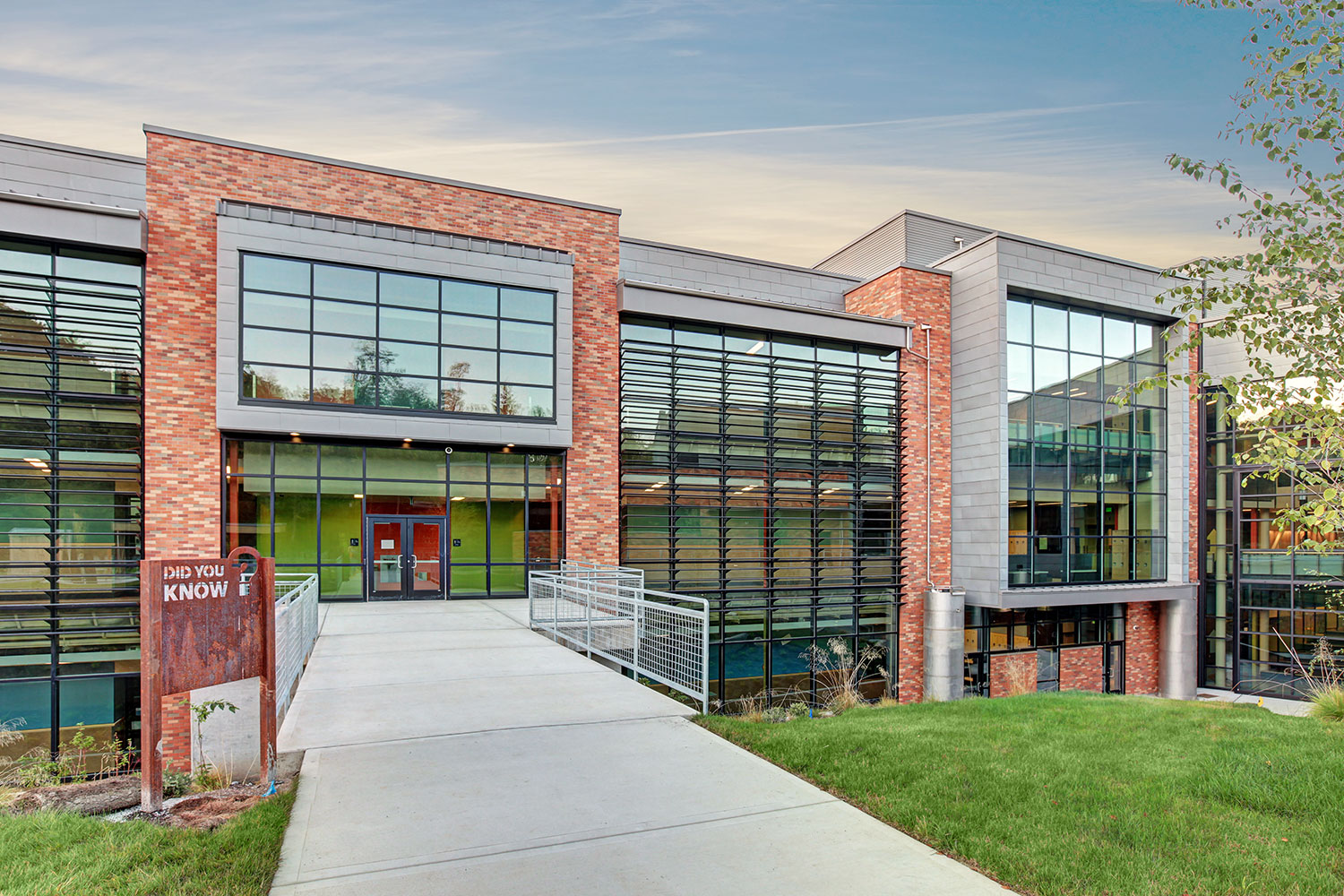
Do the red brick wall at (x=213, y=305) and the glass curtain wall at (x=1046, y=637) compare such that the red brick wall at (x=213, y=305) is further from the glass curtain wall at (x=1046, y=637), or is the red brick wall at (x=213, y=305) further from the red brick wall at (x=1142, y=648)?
the red brick wall at (x=1142, y=648)

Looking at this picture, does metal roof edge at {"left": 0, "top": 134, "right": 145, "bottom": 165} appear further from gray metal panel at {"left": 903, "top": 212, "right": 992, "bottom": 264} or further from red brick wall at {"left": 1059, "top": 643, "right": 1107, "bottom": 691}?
red brick wall at {"left": 1059, "top": 643, "right": 1107, "bottom": 691}

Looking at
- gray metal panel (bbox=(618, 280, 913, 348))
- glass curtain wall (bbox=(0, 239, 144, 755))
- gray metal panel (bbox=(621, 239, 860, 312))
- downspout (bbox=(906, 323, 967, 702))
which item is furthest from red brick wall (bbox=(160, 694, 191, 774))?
downspout (bbox=(906, 323, 967, 702))

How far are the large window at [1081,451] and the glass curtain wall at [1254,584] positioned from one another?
2.86 meters

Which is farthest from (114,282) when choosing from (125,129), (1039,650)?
(1039,650)

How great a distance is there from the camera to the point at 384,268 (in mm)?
16781

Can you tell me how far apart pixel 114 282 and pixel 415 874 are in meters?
15.7

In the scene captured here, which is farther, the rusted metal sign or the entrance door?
the entrance door

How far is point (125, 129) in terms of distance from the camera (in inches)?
669

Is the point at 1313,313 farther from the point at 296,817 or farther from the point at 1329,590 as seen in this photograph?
the point at 1329,590

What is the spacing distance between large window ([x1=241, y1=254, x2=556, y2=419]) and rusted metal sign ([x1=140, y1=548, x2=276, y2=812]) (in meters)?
11.4

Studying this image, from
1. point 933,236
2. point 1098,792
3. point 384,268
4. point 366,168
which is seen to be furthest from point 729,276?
point 1098,792

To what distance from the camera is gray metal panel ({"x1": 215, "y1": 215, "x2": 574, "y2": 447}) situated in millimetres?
15391

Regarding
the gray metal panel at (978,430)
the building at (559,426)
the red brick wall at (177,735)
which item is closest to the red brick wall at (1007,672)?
the building at (559,426)

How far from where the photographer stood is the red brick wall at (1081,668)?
21.0 metres
